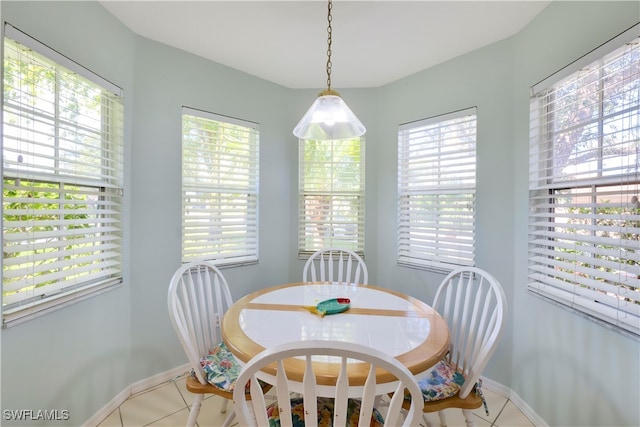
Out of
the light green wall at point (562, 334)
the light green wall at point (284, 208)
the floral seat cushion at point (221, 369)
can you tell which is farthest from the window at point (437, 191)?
the floral seat cushion at point (221, 369)

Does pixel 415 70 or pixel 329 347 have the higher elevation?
pixel 415 70

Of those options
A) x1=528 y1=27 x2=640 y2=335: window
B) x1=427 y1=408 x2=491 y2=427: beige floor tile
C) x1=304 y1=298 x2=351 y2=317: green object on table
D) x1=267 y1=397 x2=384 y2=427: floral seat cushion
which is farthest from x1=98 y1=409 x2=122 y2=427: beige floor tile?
x1=528 y1=27 x2=640 y2=335: window

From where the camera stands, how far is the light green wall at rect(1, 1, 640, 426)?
1.29 meters

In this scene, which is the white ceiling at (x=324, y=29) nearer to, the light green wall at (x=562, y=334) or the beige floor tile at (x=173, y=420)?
the light green wall at (x=562, y=334)

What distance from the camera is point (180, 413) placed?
167 centimetres

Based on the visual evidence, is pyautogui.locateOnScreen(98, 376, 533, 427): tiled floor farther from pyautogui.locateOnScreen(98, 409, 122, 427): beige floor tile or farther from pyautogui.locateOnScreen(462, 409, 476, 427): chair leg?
pyautogui.locateOnScreen(462, 409, 476, 427): chair leg

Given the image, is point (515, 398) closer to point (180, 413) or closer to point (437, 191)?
point (437, 191)

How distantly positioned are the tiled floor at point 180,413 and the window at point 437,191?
95cm

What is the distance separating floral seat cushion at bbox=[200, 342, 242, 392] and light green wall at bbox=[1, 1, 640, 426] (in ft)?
2.58

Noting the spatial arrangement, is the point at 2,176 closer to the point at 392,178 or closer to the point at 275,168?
the point at 275,168

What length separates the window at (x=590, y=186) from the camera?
117cm

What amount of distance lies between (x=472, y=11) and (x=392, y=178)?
1.28m

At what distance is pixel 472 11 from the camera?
1.62 metres

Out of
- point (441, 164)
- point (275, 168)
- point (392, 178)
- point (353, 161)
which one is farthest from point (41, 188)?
point (441, 164)
